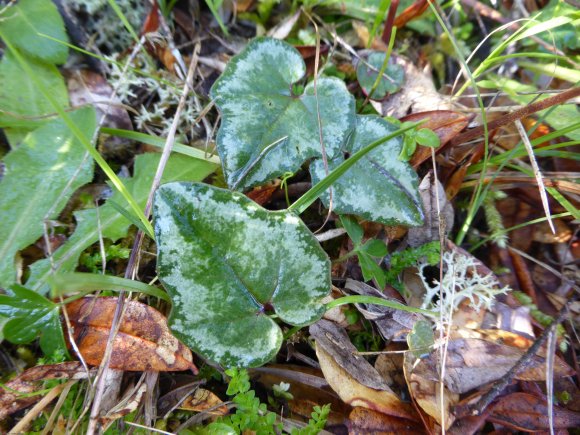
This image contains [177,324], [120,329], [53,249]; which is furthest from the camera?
[53,249]

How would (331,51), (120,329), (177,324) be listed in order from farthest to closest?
(331,51), (120,329), (177,324)

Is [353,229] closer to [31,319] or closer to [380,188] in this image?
[380,188]

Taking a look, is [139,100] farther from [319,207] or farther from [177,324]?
[177,324]

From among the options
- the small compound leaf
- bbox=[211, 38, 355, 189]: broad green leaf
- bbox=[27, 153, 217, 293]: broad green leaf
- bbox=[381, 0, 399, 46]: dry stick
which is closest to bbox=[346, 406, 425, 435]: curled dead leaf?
the small compound leaf

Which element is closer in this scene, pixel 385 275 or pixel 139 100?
pixel 385 275

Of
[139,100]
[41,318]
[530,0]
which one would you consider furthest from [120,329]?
[530,0]

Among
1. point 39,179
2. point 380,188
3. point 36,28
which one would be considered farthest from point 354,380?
point 36,28

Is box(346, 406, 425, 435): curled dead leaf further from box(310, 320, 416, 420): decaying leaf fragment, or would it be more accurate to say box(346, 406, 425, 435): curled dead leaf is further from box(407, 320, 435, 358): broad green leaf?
box(407, 320, 435, 358): broad green leaf
